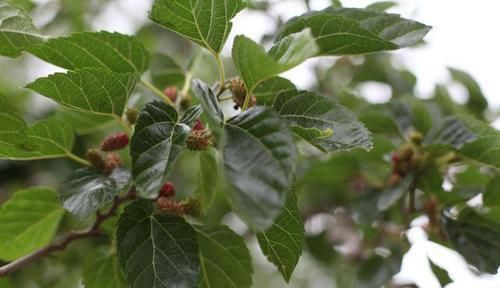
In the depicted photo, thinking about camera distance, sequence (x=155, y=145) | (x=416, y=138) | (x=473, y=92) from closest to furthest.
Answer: (x=155, y=145) → (x=416, y=138) → (x=473, y=92)

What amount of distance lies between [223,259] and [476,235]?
47cm

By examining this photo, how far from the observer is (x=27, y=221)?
3.60 feet

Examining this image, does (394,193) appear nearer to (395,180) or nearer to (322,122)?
(395,180)

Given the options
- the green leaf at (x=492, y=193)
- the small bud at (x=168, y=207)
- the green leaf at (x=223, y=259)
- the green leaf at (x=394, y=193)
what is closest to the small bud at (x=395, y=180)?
the green leaf at (x=394, y=193)

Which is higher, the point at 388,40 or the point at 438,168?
the point at 388,40

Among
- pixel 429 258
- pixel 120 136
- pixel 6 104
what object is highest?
pixel 6 104

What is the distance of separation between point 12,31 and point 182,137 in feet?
1.25

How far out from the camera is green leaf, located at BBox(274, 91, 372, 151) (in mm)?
768

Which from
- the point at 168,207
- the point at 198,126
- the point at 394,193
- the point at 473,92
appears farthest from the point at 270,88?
the point at 473,92

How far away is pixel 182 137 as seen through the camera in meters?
0.74

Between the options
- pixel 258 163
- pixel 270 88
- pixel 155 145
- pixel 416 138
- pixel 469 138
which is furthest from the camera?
pixel 416 138

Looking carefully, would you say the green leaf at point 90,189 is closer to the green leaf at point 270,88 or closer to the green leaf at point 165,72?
the green leaf at point 270,88

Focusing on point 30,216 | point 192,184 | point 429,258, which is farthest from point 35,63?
point 429,258

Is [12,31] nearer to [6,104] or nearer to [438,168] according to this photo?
[6,104]
